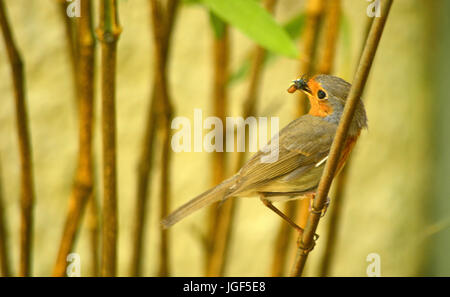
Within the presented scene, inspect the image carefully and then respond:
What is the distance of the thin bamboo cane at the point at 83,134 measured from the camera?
1.58ft

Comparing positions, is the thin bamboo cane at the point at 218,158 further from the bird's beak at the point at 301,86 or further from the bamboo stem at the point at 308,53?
the bird's beak at the point at 301,86

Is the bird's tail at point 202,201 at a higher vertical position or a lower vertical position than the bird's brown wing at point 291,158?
lower

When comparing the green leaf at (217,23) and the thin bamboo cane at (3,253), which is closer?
the green leaf at (217,23)

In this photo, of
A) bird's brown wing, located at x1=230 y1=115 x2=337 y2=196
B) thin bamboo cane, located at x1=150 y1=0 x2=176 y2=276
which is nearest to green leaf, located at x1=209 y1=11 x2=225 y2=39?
thin bamboo cane, located at x1=150 y1=0 x2=176 y2=276

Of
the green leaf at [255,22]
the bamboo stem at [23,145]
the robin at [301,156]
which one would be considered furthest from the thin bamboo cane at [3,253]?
the green leaf at [255,22]

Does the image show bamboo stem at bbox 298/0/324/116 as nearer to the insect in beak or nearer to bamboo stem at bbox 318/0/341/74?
bamboo stem at bbox 318/0/341/74

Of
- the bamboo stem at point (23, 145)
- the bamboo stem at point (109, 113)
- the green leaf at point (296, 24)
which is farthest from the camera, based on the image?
the green leaf at point (296, 24)

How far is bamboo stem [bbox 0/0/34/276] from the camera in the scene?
0.52 meters

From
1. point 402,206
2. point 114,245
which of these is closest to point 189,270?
point 402,206

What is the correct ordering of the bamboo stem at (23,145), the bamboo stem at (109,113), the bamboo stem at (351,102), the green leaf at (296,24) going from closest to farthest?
the bamboo stem at (351,102)
the bamboo stem at (109,113)
the bamboo stem at (23,145)
the green leaf at (296,24)

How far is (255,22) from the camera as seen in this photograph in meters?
0.43

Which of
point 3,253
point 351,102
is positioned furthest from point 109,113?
point 3,253

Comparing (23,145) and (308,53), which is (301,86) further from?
(23,145)

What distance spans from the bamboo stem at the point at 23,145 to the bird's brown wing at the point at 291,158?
0.82 ft
